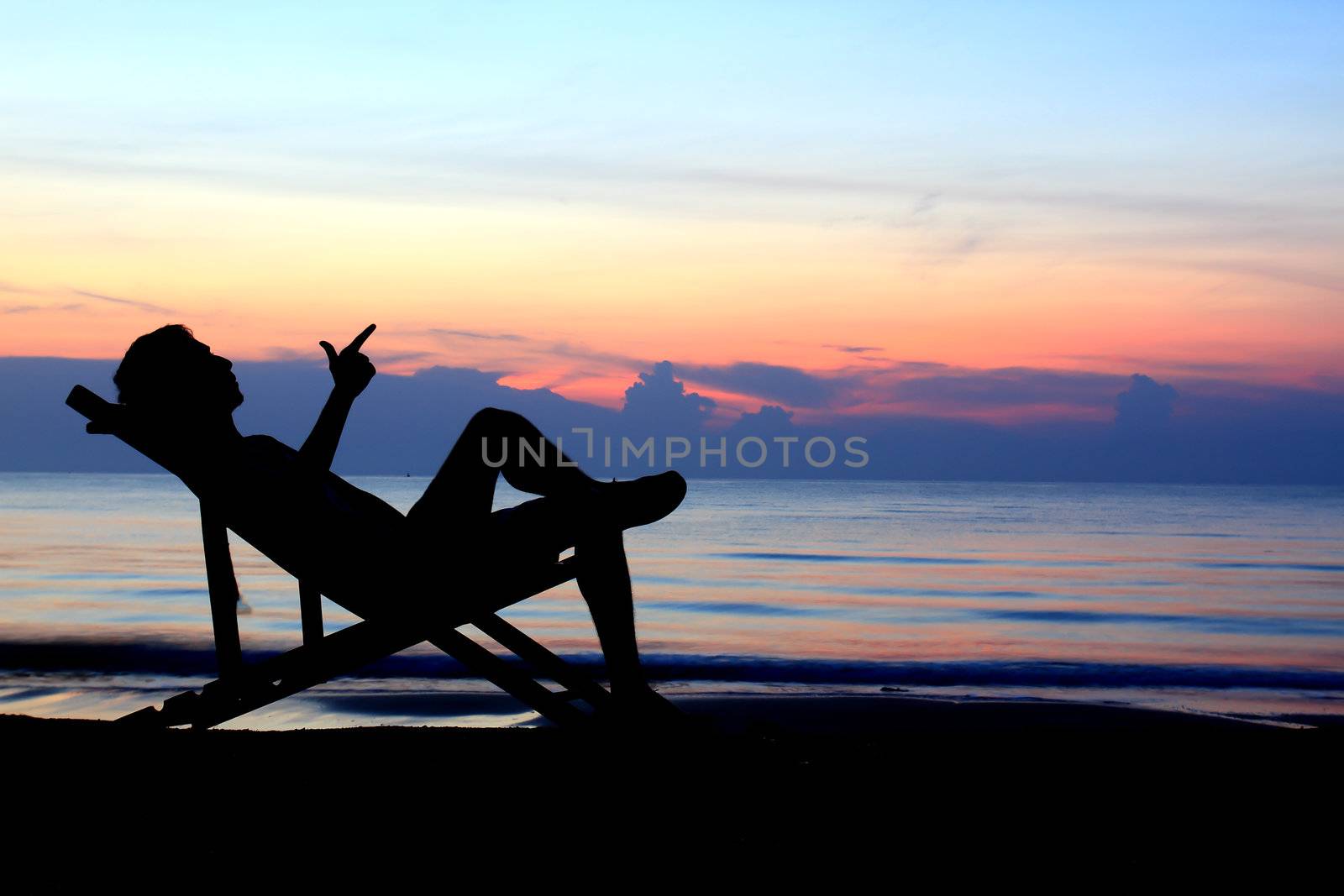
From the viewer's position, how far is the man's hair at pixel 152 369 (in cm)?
434

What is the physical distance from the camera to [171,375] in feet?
14.3

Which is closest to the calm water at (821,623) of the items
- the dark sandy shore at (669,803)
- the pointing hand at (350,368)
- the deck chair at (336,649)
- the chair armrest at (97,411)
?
the dark sandy shore at (669,803)

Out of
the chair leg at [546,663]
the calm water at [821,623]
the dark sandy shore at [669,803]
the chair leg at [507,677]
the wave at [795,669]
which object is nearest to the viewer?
the dark sandy shore at [669,803]

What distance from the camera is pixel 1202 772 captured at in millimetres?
4648

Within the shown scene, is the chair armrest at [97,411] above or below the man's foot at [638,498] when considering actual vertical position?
above

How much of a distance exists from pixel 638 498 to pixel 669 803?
101 centimetres

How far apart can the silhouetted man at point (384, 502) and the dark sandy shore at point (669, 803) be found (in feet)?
1.88

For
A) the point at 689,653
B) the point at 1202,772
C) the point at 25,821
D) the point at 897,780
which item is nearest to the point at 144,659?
the point at 689,653

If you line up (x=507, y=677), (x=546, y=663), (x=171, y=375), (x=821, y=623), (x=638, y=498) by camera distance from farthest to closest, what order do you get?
1. (x=821, y=623)
2. (x=546, y=663)
3. (x=171, y=375)
4. (x=507, y=677)
5. (x=638, y=498)

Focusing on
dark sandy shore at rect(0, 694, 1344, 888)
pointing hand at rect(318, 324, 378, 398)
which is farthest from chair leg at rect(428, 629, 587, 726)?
pointing hand at rect(318, 324, 378, 398)

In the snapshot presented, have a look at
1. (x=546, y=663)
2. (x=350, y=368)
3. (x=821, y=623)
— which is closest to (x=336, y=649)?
(x=546, y=663)

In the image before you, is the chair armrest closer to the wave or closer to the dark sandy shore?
the dark sandy shore

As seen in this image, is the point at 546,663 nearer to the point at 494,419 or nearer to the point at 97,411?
the point at 494,419

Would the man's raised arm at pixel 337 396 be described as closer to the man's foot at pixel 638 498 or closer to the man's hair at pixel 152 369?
the man's hair at pixel 152 369
